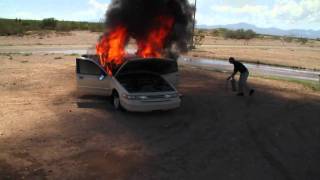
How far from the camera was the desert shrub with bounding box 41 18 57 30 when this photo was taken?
264 ft

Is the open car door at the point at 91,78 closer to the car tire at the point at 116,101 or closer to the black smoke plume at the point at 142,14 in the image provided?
the car tire at the point at 116,101

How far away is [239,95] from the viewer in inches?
616

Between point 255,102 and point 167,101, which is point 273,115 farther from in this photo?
point 167,101

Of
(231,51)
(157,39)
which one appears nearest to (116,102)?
(157,39)

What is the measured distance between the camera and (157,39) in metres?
18.5

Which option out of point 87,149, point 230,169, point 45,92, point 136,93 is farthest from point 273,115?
point 45,92

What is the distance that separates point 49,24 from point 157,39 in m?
67.9

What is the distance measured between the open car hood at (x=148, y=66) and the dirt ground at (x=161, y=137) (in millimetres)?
1241

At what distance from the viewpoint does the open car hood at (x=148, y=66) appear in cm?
1324

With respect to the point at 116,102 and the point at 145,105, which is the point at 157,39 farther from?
the point at 145,105

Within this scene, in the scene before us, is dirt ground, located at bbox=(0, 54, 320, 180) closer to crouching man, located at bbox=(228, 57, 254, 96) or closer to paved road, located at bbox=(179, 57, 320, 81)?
crouching man, located at bbox=(228, 57, 254, 96)

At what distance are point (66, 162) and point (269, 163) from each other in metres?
4.04

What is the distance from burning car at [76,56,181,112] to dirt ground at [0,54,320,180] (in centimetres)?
43

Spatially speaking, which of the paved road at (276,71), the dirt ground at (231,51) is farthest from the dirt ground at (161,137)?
the dirt ground at (231,51)
